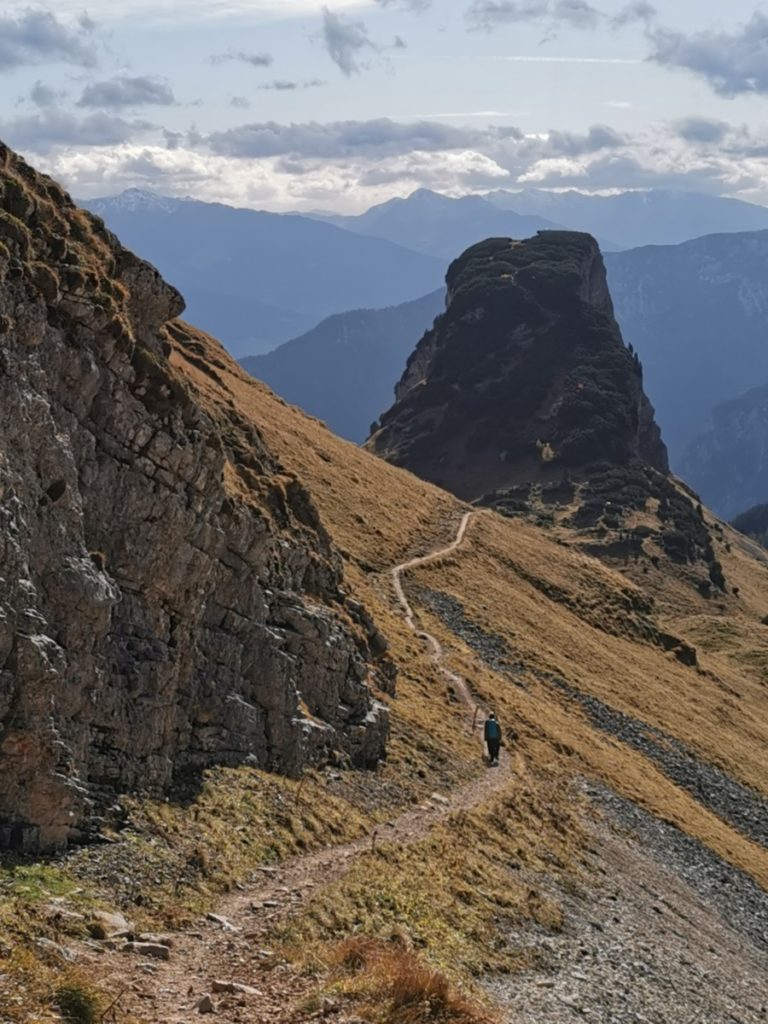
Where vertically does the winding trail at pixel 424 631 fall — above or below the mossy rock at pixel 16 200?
below

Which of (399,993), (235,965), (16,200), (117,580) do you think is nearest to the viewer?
(399,993)

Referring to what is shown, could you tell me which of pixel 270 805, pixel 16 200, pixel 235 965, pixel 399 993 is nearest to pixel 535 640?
pixel 270 805

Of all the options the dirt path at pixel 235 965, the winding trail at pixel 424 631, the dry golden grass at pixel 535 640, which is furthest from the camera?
the winding trail at pixel 424 631

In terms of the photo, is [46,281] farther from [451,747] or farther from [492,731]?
[492,731]

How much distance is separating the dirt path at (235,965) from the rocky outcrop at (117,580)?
3.26m

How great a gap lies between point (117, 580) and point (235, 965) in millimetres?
10045

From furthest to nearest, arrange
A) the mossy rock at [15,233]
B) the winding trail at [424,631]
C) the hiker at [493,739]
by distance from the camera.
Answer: the winding trail at [424,631], the hiker at [493,739], the mossy rock at [15,233]

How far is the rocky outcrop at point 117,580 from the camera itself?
20812 mm

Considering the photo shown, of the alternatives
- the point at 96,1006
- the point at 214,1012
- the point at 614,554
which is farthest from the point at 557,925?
the point at 614,554

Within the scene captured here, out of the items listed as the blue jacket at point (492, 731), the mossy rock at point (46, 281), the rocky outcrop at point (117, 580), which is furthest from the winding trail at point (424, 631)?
the mossy rock at point (46, 281)

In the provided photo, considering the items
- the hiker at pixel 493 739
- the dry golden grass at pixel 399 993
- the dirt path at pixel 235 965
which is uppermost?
the hiker at pixel 493 739

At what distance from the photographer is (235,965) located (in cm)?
1811

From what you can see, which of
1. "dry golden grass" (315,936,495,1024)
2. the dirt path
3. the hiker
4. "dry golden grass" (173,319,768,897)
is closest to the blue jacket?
the hiker

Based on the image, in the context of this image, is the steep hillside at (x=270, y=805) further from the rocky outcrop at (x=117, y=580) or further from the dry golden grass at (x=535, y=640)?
the dry golden grass at (x=535, y=640)
